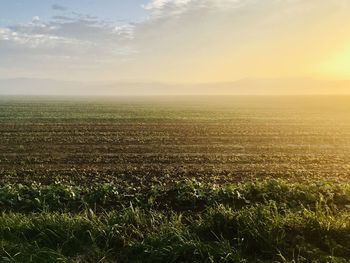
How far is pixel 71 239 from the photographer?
6570 millimetres

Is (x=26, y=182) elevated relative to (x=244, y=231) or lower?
lower

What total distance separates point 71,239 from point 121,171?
974 centimetres

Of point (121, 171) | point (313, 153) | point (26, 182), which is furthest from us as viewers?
point (313, 153)

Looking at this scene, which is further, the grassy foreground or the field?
the field

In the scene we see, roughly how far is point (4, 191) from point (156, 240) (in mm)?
5922

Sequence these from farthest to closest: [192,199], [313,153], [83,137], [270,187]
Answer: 1. [83,137]
2. [313,153]
3. [270,187]
4. [192,199]

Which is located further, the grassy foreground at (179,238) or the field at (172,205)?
the field at (172,205)

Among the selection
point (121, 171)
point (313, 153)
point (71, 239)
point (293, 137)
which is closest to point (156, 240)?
point (71, 239)

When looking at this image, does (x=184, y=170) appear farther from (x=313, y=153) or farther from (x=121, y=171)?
(x=313, y=153)

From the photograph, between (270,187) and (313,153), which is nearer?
(270,187)

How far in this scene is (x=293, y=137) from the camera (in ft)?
98.0

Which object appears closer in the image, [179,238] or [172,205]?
[179,238]

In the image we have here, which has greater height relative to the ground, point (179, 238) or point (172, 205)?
point (179, 238)

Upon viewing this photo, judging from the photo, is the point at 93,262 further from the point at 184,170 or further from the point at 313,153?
the point at 313,153
